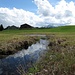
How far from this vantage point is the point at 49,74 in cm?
830

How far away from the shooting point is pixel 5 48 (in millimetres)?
26234

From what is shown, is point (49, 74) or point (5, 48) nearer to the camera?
point (49, 74)

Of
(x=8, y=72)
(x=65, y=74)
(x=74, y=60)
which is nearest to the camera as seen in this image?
(x=65, y=74)

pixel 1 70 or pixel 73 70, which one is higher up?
pixel 73 70

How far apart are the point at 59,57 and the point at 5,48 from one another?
620 inches

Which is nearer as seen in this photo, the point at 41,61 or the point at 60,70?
the point at 60,70

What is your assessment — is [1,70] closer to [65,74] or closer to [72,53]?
[72,53]

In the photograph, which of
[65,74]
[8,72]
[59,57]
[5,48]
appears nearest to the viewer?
[65,74]

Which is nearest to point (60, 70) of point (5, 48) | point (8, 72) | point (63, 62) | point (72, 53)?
point (63, 62)

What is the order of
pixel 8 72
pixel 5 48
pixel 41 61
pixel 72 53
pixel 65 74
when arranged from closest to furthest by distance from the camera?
pixel 65 74
pixel 72 53
pixel 41 61
pixel 8 72
pixel 5 48

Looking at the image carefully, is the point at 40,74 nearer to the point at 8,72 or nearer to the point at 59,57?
the point at 59,57

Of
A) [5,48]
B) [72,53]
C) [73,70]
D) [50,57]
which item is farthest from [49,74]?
[5,48]

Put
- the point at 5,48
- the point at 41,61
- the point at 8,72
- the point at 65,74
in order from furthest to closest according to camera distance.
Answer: the point at 5,48 < the point at 8,72 < the point at 41,61 < the point at 65,74

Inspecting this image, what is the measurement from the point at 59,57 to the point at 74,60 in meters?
1.91
